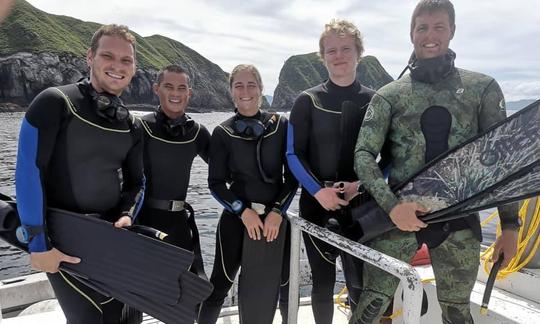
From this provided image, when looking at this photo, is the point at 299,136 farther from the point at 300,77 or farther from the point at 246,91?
the point at 300,77

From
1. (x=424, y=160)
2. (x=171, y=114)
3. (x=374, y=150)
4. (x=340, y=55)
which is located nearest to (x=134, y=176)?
(x=171, y=114)

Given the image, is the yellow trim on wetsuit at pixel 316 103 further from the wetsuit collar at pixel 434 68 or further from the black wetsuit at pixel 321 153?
the wetsuit collar at pixel 434 68

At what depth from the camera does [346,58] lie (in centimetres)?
290

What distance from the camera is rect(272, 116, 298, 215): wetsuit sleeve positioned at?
9.83 ft

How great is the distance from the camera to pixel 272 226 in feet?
9.45

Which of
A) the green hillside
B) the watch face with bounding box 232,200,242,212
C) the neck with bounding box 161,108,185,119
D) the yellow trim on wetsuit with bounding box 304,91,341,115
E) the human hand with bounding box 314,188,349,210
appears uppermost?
the green hillside

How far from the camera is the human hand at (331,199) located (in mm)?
2621

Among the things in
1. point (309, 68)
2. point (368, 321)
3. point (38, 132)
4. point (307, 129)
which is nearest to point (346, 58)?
point (307, 129)

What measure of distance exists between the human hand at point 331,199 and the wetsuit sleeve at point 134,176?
49.6 inches

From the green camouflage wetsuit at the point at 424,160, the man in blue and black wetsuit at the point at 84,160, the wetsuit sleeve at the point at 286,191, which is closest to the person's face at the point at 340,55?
the green camouflage wetsuit at the point at 424,160

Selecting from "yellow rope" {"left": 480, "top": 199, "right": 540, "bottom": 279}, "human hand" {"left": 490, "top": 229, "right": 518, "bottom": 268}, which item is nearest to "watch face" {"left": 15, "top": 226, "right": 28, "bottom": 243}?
"human hand" {"left": 490, "top": 229, "right": 518, "bottom": 268}

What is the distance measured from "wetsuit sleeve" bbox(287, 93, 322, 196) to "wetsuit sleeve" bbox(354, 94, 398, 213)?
566 mm

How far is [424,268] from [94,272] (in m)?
2.92

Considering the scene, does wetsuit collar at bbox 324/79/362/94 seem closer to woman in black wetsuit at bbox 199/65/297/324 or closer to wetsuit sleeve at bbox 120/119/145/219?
woman in black wetsuit at bbox 199/65/297/324
